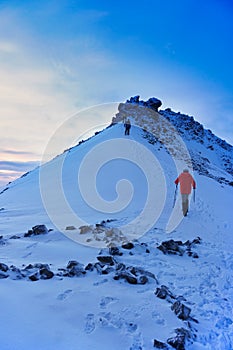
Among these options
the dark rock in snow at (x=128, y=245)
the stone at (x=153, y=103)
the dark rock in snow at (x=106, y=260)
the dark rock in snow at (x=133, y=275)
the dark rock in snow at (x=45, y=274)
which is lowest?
the dark rock in snow at (x=45, y=274)

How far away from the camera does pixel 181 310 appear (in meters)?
5.20

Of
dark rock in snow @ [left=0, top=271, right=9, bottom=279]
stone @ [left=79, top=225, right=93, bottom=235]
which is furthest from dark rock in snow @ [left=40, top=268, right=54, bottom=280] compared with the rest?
stone @ [left=79, top=225, right=93, bottom=235]

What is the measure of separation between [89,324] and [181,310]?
156 cm

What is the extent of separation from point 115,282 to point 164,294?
1.03 metres

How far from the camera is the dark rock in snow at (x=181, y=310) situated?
16.8 feet

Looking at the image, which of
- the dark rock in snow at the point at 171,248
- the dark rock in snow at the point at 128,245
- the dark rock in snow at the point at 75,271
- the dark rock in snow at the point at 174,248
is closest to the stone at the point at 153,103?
the dark rock in snow at the point at 174,248

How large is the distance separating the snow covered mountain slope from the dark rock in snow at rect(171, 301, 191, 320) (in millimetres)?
16

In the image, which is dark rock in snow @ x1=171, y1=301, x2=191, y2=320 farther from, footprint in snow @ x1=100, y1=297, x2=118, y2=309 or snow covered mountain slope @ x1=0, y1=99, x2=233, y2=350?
footprint in snow @ x1=100, y1=297, x2=118, y2=309

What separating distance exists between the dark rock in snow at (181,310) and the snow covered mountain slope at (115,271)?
0.02 metres

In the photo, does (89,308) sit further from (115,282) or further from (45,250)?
(45,250)

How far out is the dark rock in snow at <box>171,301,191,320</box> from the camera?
513cm

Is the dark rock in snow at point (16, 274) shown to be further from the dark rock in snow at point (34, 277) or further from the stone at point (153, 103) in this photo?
the stone at point (153, 103)

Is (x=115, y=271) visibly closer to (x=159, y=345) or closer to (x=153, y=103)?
(x=159, y=345)

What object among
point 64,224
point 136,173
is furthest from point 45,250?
point 136,173
